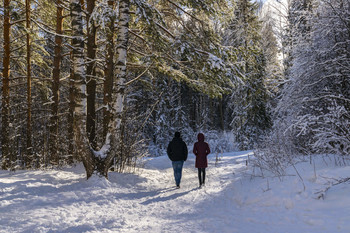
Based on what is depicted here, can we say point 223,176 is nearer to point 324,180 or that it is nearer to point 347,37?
point 324,180

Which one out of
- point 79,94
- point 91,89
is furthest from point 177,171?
point 91,89

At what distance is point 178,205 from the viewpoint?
6.07 meters

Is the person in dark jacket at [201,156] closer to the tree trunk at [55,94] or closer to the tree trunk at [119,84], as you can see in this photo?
the tree trunk at [119,84]

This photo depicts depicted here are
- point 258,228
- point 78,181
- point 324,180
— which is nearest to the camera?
point 258,228

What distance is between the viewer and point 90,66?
31.7 ft

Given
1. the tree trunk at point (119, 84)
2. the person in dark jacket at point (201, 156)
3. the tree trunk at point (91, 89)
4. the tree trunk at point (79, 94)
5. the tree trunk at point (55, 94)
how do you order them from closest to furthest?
the tree trunk at point (79, 94)
the tree trunk at point (119, 84)
the person in dark jacket at point (201, 156)
the tree trunk at point (91, 89)
the tree trunk at point (55, 94)

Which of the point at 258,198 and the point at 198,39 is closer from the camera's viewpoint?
the point at 258,198

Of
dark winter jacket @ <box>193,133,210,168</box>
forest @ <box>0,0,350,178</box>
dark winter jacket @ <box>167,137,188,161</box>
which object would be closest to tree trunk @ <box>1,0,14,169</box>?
forest @ <box>0,0,350,178</box>

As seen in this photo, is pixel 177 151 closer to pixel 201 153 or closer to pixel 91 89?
pixel 201 153

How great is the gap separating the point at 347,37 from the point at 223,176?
6.34m

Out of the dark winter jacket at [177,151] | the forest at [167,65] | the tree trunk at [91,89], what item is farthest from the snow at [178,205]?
the tree trunk at [91,89]

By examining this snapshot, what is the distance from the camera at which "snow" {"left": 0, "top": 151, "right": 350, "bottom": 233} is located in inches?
171

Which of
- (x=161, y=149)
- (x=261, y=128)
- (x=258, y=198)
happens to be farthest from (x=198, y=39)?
(x=161, y=149)

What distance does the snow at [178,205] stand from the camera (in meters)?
4.35
